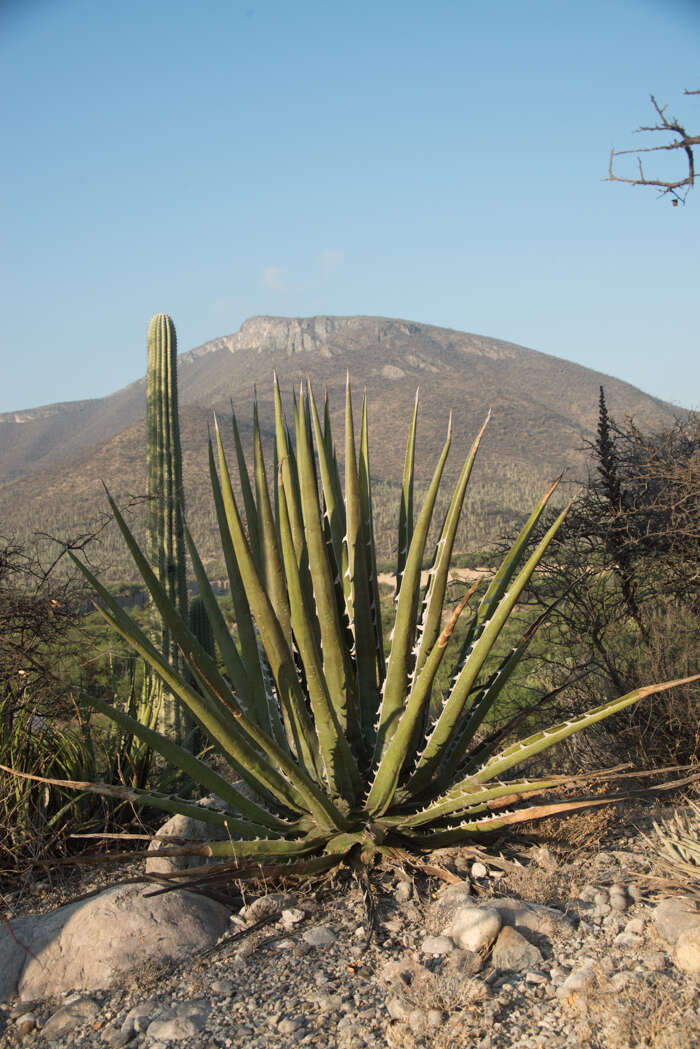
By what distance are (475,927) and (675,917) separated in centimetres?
61

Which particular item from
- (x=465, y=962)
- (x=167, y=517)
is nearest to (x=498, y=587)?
(x=465, y=962)

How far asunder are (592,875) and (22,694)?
275cm

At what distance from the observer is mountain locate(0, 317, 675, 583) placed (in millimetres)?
34969

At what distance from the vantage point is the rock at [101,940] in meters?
2.71

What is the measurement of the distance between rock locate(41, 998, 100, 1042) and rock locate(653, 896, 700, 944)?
1724mm

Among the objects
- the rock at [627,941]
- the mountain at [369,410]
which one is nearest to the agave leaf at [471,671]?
the rock at [627,941]

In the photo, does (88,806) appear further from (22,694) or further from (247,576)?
(247,576)

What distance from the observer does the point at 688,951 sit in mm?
2365

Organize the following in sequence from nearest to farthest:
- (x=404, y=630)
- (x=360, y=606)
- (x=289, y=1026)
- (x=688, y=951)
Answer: (x=289, y=1026), (x=688, y=951), (x=404, y=630), (x=360, y=606)

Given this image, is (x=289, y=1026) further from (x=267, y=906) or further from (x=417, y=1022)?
(x=267, y=906)

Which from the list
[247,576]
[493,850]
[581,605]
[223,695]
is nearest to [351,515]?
[247,576]

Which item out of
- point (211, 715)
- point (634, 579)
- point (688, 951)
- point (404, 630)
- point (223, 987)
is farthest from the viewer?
point (634, 579)

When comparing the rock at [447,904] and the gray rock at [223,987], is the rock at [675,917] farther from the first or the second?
the gray rock at [223,987]

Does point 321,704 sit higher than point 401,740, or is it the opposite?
point 321,704
